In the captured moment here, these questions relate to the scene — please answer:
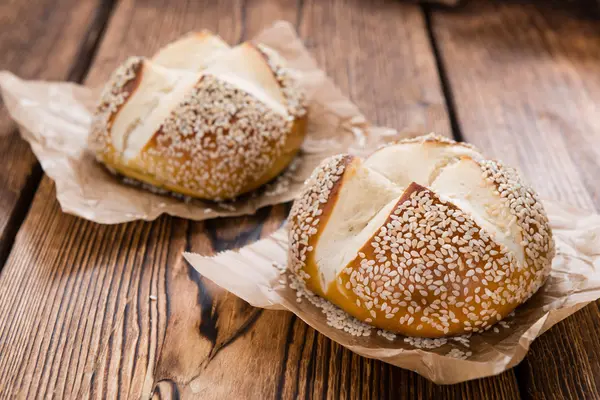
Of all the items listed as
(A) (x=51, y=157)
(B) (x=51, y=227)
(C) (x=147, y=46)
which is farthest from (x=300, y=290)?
(C) (x=147, y=46)

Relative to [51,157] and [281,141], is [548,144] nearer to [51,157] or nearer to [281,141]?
[281,141]

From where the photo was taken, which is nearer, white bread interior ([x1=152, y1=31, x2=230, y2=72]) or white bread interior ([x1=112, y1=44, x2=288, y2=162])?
white bread interior ([x1=112, y1=44, x2=288, y2=162])

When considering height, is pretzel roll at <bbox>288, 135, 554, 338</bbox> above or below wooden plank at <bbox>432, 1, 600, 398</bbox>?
above

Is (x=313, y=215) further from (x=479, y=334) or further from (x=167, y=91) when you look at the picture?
(x=167, y=91)

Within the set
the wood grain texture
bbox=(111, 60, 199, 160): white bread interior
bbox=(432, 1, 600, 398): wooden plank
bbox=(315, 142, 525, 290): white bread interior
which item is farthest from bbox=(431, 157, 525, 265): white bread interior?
the wood grain texture

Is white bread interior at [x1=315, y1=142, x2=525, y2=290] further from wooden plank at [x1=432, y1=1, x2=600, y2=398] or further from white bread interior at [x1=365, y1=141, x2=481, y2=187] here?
wooden plank at [x1=432, y1=1, x2=600, y2=398]

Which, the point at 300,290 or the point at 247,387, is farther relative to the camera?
the point at 300,290
